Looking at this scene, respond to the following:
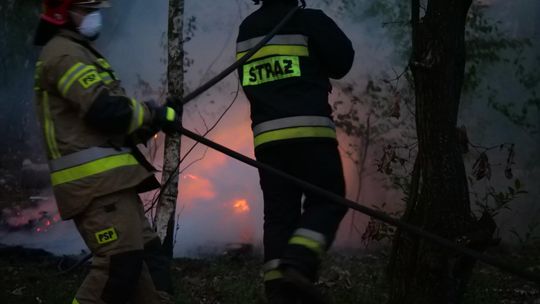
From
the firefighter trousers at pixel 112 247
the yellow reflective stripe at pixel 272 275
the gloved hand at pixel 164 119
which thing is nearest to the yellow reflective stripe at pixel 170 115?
the gloved hand at pixel 164 119

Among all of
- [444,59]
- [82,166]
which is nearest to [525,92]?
[444,59]

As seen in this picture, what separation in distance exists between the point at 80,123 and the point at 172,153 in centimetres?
332

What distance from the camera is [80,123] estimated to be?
3406mm

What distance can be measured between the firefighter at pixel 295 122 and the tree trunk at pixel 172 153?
9.20ft

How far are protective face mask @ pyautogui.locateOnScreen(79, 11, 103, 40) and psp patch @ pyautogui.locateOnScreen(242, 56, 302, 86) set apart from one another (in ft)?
2.78

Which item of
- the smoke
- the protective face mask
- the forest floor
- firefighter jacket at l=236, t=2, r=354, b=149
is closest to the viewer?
the protective face mask

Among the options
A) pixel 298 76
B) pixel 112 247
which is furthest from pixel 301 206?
pixel 112 247

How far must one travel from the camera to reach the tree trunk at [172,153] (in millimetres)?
6488

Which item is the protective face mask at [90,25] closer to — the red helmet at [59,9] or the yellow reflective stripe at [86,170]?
the red helmet at [59,9]

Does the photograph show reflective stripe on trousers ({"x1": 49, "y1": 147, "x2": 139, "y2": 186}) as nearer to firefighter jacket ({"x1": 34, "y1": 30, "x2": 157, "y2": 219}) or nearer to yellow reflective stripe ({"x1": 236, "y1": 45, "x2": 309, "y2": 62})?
firefighter jacket ({"x1": 34, "y1": 30, "x2": 157, "y2": 219})

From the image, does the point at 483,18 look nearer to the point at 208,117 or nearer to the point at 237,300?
the point at 208,117

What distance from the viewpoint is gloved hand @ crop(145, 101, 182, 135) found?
344cm

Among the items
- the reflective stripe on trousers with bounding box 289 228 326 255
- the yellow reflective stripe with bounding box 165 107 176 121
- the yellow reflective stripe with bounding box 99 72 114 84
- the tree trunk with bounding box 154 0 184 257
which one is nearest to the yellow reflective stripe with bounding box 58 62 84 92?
the yellow reflective stripe with bounding box 99 72 114 84

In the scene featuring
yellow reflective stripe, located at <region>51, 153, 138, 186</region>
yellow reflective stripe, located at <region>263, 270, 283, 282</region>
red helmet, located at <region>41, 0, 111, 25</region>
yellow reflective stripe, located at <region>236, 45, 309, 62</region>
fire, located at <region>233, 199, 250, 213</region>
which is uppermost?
red helmet, located at <region>41, 0, 111, 25</region>
